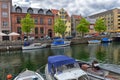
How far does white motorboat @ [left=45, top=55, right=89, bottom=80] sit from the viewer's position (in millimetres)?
16323

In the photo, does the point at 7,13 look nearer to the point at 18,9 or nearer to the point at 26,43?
the point at 18,9

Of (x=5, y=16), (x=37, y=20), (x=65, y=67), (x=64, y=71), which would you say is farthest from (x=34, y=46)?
(x=64, y=71)

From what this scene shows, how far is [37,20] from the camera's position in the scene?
8638 centimetres

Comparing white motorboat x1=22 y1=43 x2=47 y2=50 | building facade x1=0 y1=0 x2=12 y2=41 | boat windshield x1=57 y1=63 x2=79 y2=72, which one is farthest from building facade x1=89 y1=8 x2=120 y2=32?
boat windshield x1=57 y1=63 x2=79 y2=72

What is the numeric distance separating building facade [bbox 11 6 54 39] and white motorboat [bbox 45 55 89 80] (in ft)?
210

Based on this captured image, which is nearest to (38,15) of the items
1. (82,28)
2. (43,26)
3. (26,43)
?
(43,26)

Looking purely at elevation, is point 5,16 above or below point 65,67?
above

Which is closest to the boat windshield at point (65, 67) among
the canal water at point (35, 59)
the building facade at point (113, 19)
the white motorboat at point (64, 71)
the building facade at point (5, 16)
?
the white motorboat at point (64, 71)

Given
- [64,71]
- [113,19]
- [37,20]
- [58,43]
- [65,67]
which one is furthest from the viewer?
[113,19]

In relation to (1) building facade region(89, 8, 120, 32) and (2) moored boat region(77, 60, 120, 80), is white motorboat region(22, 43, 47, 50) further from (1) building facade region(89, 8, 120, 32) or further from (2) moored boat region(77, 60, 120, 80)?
(1) building facade region(89, 8, 120, 32)

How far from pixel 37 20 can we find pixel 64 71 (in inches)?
2790

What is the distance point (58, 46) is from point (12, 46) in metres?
16.8

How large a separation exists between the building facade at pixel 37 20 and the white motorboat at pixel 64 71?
210 feet

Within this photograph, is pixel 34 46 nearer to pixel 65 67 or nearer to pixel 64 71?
pixel 65 67
